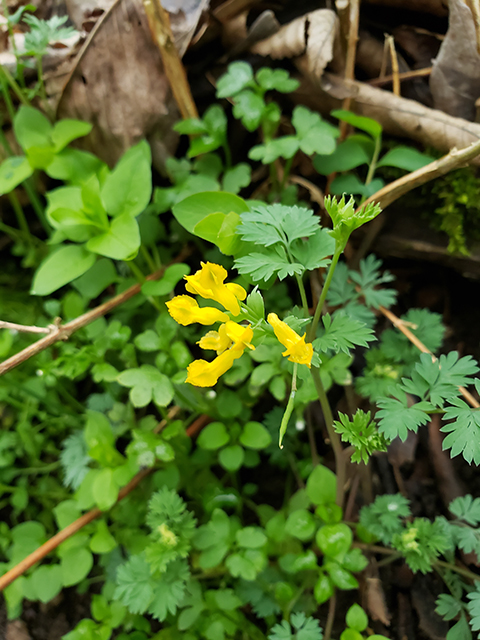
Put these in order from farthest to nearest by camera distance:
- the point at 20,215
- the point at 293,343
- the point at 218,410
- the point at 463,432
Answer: the point at 20,215
the point at 218,410
the point at 463,432
the point at 293,343

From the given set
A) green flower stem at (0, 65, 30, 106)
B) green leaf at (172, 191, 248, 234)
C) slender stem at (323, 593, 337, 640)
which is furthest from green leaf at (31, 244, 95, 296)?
slender stem at (323, 593, 337, 640)

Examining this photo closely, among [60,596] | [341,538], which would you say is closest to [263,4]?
[341,538]

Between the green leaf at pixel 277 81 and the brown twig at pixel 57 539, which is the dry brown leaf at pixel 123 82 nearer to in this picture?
the green leaf at pixel 277 81

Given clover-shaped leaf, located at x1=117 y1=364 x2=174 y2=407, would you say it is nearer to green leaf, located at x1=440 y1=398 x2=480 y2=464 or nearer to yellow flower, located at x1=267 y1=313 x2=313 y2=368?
yellow flower, located at x1=267 y1=313 x2=313 y2=368

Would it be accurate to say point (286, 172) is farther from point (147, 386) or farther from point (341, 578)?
point (341, 578)

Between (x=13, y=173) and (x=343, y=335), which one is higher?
(x=13, y=173)

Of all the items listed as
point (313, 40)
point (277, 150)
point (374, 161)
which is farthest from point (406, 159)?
point (313, 40)

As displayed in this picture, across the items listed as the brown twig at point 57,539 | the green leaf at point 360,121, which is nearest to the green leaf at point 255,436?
the brown twig at point 57,539
